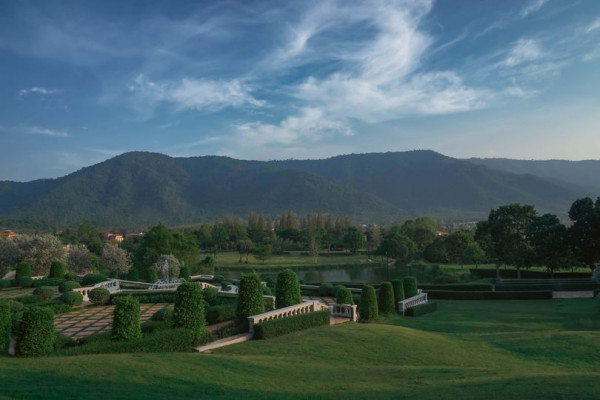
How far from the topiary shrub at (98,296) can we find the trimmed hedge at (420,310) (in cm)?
1865

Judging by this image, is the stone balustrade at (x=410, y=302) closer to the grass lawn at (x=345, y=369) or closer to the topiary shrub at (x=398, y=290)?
the topiary shrub at (x=398, y=290)

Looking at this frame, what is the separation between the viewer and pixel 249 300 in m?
19.5

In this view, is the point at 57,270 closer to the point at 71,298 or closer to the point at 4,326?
the point at 71,298

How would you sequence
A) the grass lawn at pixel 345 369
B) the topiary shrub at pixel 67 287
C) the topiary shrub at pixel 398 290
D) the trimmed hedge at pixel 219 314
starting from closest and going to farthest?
the grass lawn at pixel 345 369, the trimmed hedge at pixel 219 314, the topiary shrub at pixel 398 290, the topiary shrub at pixel 67 287

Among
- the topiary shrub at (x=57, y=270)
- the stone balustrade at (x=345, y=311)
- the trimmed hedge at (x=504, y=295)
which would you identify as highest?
the topiary shrub at (x=57, y=270)

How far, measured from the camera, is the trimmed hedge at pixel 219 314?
2030 cm

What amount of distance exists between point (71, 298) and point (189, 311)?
13624 mm

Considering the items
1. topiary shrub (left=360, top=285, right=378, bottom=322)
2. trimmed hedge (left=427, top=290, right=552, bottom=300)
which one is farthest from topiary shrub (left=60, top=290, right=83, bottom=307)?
trimmed hedge (left=427, top=290, right=552, bottom=300)

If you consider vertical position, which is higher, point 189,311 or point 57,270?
point 57,270

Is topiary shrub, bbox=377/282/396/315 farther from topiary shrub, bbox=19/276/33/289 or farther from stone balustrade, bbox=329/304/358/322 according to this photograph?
topiary shrub, bbox=19/276/33/289

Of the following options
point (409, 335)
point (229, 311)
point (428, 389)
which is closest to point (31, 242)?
point (229, 311)

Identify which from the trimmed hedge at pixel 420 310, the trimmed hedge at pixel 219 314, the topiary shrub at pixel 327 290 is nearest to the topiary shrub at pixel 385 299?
the trimmed hedge at pixel 420 310

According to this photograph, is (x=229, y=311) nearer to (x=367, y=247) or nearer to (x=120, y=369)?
(x=120, y=369)

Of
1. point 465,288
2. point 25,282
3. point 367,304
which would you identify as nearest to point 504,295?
point 465,288
